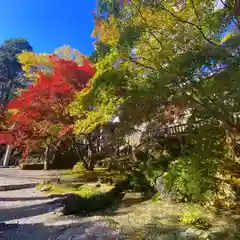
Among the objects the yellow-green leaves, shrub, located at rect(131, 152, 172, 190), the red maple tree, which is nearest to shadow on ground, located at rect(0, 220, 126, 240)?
shrub, located at rect(131, 152, 172, 190)

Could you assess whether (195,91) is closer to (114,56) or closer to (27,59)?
(114,56)

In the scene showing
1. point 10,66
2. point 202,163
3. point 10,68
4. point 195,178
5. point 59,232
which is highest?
point 10,66

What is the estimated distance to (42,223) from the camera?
14.3 feet

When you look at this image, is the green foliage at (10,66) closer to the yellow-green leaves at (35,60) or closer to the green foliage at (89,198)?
the yellow-green leaves at (35,60)

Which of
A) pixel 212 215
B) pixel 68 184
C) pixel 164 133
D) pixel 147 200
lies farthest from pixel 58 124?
pixel 212 215

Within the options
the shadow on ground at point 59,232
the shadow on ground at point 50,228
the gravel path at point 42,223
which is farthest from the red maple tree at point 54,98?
the shadow on ground at point 59,232

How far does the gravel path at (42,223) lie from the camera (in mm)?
3730

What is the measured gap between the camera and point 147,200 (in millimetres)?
6195

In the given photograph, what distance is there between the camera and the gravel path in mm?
3730

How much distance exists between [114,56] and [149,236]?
3446 millimetres

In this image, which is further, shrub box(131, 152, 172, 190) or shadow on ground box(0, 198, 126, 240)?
shrub box(131, 152, 172, 190)

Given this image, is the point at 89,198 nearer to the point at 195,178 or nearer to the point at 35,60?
the point at 195,178

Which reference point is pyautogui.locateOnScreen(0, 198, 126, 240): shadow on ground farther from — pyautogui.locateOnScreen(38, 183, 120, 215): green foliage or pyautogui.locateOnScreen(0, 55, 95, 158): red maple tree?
pyautogui.locateOnScreen(0, 55, 95, 158): red maple tree

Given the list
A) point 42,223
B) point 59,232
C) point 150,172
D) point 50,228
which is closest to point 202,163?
point 150,172
